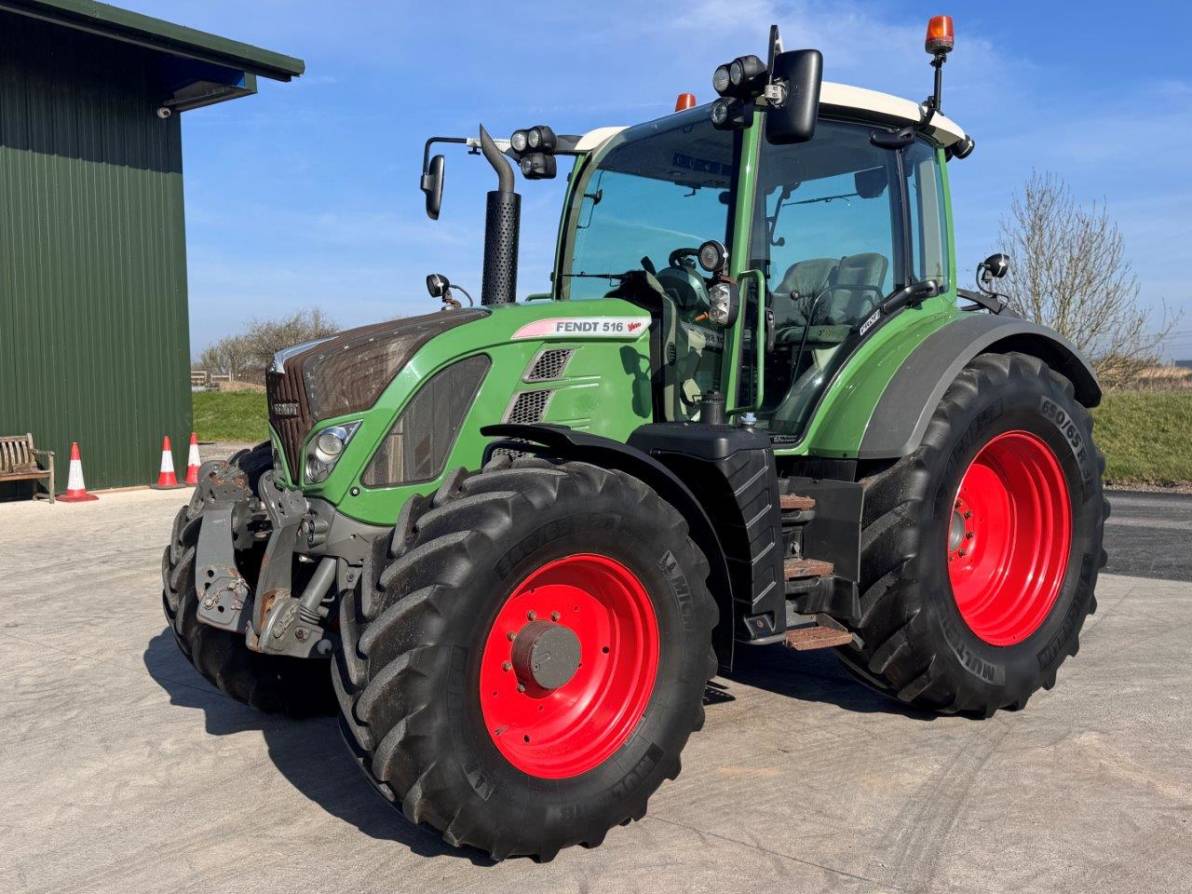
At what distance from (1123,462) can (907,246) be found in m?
11.4

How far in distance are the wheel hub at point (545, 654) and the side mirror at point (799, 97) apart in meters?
1.78

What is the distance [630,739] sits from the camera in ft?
11.2

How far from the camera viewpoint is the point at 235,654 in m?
4.26

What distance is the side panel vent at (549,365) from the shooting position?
13.1 feet

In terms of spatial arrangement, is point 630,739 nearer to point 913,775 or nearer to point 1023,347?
point 913,775

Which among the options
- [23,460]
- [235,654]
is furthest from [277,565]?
[23,460]

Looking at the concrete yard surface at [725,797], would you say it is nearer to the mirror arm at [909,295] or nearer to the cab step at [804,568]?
the cab step at [804,568]

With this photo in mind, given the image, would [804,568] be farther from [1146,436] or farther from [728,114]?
[1146,436]

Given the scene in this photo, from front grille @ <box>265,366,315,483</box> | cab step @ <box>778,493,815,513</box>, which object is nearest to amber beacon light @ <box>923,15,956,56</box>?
cab step @ <box>778,493,815,513</box>

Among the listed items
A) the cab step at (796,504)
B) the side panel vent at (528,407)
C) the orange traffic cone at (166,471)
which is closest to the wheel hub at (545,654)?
the side panel vent at (528,407)

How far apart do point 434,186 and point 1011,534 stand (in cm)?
295

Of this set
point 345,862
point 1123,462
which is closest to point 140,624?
point 345,862

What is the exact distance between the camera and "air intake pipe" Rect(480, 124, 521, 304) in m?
4.74

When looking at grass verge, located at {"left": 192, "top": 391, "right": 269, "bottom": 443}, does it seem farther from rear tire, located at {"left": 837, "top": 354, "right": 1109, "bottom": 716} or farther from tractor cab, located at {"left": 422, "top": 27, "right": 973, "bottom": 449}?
rear tire, located at {"left": 837, "top": 354, "right": 1109, "bottom": 716}
